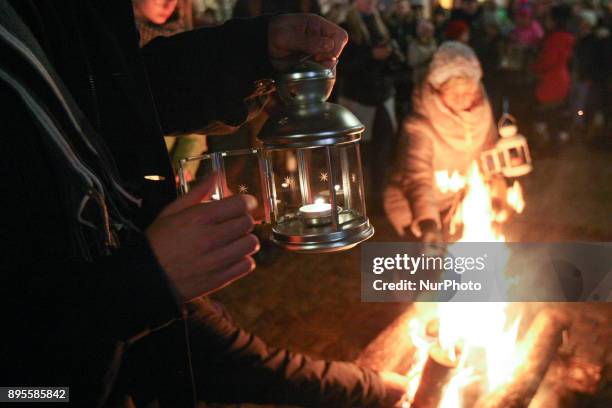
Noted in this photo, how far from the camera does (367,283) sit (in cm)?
374

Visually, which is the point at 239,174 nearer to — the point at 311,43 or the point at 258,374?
the point at 311,43

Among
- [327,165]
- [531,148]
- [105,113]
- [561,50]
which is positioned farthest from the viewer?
[531,148]

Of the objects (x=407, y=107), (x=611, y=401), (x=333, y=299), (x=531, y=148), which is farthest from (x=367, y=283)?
(x=531, y=148)

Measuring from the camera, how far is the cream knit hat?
3.73 meters

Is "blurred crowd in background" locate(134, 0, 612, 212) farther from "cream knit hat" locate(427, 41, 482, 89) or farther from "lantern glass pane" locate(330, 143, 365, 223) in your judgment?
"lantern glass pane" locate(330, 143, 365, 223)

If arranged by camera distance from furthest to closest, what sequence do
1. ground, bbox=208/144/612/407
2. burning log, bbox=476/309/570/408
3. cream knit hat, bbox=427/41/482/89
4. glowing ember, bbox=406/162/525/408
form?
1. cream knit hat, bbox=427/41/482/89
2. ground, bbox=208/144/612/407
3. glowing ember, bbox=406/162/525/408
4. burning log, bbox=476/309/570/408

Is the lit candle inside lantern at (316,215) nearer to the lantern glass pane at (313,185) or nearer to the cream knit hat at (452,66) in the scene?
the lantern glass pane at (313,185)

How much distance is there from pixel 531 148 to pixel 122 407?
22.5ft

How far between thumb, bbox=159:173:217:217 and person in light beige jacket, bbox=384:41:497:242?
2869 millimetres

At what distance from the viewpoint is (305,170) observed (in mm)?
1487

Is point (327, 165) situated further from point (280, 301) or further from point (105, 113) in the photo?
point (280, 301)

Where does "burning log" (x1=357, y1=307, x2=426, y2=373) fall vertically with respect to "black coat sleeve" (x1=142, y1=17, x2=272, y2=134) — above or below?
below

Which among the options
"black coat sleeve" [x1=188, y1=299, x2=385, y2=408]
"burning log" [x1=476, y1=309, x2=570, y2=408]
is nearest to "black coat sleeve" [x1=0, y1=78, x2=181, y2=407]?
"black coat sleeve" [x1=188, y1=299, x2=385, y2=408]

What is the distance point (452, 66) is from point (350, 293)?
1.81 m
